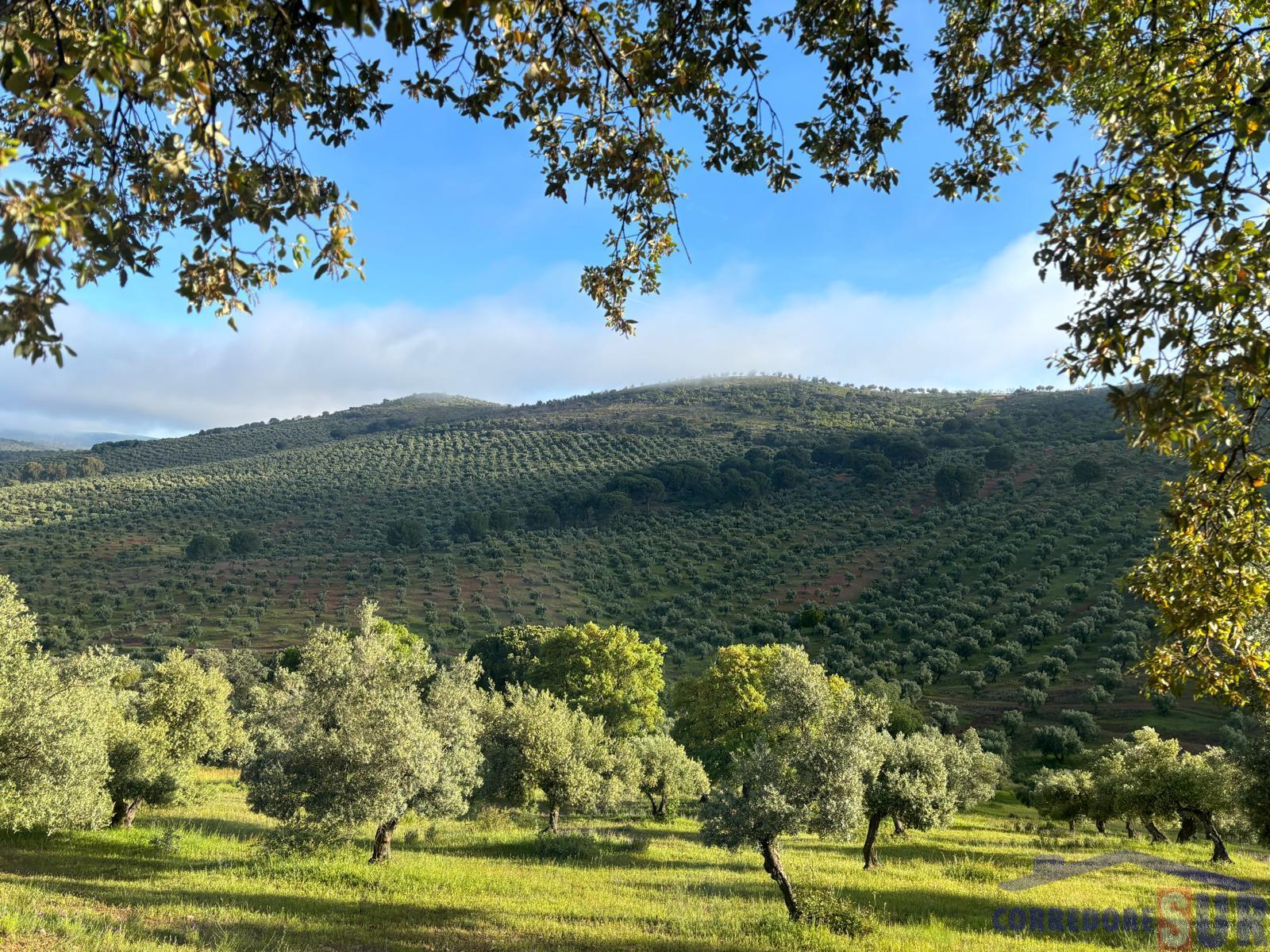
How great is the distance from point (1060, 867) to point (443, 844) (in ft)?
73.2

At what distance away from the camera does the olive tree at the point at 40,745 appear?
15.0 metres

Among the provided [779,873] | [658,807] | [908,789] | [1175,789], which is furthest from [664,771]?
[1175,789]

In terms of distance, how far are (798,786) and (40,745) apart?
18.9m

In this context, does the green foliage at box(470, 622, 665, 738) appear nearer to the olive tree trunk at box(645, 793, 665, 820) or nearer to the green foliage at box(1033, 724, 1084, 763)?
the olive tree trunk at box(645, 793, 665, 820)

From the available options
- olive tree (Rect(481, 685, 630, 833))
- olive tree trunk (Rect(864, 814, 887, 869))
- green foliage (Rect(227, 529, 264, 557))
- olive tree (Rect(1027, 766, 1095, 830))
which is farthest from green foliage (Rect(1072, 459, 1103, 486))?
green foliage (Rect(227, 529, 264, 557))

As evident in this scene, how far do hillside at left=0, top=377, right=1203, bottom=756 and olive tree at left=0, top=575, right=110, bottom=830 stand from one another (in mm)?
31772

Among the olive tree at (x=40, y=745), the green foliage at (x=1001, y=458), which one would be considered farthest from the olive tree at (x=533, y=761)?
the green foliage at (x=1001, y=458)

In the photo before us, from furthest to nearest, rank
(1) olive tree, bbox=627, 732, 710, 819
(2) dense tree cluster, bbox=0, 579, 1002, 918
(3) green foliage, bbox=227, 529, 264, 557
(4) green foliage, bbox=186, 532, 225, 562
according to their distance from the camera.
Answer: (3) green foliage, bbox=227, 529, 264, 557 < (4) green foliage, bbox=186, 532, 225, 562 < (1) olive tree, bbox=627, 732, 710, 819 < (2) dense tree cluster, bbox=0, 579, 1002, 918

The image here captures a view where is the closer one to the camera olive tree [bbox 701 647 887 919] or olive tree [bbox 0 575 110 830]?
olive tree [bbox 701 647 887 919]

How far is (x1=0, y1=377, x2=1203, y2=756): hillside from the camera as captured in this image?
181 ft

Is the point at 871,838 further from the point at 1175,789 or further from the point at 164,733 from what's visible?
the point at 164,733

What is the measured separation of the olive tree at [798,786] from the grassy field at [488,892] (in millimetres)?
1665

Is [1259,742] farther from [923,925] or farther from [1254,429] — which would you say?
[1254,429]

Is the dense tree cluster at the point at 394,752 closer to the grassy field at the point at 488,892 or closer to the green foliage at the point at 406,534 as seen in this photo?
the grassy field at the point at 488,892
